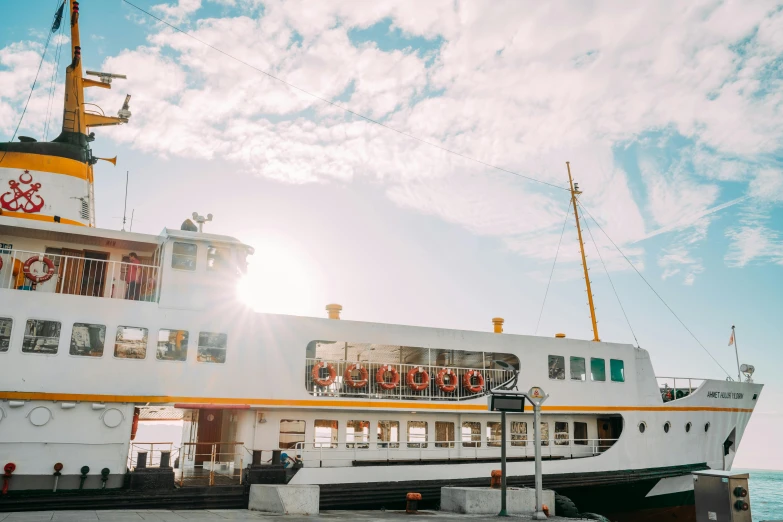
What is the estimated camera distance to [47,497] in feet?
43.7

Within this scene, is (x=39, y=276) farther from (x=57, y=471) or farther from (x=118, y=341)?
(x=57, y=471)

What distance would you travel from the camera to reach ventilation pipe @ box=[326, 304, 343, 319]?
19.9 m

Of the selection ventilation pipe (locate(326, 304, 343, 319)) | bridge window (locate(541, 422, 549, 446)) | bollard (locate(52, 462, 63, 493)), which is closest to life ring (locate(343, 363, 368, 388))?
ventilation pipe (locate(326, 304, 343, 319))

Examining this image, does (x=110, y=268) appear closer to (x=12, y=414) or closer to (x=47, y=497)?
(x=12, y=414)

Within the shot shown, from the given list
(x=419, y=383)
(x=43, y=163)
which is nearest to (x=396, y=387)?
(x=419, y=383)

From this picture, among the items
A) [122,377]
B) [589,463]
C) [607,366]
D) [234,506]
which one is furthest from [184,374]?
[607,366]

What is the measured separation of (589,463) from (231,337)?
12.5 meters

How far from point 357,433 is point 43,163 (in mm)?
12957

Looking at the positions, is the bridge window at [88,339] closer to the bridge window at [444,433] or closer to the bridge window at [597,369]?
the bridge window at [444,433]

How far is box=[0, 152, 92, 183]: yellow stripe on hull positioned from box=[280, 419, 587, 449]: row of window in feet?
34.4

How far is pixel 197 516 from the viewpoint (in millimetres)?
12477

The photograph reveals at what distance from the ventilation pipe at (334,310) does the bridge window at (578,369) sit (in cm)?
863

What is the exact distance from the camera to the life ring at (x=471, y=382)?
1973 centimetres

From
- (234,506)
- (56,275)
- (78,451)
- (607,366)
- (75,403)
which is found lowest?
(234,506)
